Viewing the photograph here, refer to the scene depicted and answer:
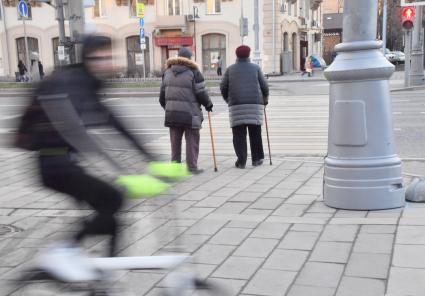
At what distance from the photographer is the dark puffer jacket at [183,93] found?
7.61 meters

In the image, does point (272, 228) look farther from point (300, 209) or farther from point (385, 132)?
point (385, 132)

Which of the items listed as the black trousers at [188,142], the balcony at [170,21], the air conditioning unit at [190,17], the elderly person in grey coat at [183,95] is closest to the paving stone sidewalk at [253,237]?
the black trousers at [188,142]

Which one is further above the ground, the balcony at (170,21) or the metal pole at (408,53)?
the balcony at (170,21)

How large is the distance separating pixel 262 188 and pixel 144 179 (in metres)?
4.36

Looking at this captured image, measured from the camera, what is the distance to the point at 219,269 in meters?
4.08

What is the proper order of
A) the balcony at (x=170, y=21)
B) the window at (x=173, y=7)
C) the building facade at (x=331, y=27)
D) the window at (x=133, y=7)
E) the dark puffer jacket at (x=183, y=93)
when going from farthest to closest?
the building facade at (x=331, y=27) → the window at (x=173, y=7) → the window at (x=133, y=7) → the balcony at (x=170, y=21) → the dark puffer jacket at (x=183, y=93)

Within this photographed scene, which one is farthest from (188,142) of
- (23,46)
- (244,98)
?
(23,46)

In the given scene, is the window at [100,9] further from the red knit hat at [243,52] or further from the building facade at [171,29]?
the red knit hat at [243,52]

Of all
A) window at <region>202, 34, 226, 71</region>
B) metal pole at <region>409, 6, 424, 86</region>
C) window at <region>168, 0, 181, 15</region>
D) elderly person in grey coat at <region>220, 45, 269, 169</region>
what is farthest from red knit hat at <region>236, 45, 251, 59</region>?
window at <region>168, 0, 181, 15</region>

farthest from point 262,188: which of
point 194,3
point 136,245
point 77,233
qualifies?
point 194,3

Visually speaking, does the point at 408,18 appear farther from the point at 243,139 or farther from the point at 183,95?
the point at 183,95

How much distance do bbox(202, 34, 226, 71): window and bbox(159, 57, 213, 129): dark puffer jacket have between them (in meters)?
31.0

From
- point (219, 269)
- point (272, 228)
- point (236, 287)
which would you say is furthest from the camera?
point (272, 228)

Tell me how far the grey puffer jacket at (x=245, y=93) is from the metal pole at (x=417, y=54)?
53.7ft
